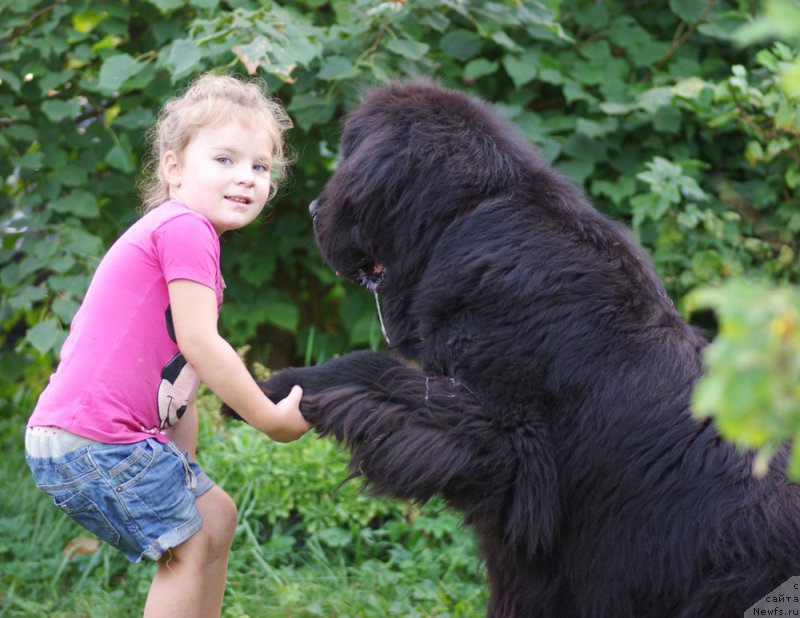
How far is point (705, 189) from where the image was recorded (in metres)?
4.61

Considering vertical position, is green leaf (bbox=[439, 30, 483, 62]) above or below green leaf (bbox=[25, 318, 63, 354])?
above

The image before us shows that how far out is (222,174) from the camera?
2531 millimetres

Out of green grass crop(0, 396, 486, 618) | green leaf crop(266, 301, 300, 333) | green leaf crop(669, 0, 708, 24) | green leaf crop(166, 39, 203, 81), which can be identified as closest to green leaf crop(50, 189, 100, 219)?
green leaf crop(166, 39, 203, 81)

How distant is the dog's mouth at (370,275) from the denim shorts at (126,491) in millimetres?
738

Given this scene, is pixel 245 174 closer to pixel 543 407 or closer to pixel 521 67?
pixel 543 407

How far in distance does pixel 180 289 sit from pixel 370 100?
85 cm

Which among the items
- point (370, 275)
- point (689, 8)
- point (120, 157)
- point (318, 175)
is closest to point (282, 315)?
point (318, 175)

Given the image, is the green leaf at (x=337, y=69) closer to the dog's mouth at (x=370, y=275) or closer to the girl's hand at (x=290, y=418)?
the dog's mouth at (x=370, y=275)

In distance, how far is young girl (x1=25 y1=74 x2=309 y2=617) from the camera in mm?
2348

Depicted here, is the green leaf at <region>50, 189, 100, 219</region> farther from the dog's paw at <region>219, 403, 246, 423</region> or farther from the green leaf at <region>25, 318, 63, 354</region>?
the dog's paw at <region>219, 403, 246, 423</region>

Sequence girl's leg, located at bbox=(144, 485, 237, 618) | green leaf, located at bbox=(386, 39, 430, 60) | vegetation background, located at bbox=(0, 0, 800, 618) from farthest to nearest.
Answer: green leaf, located at bbox=(386, 39, 430, 60) → vegetation background, located at bbox=(0, 0, 800, 618) → girl's leg, located at bbox=(144, 485, 237, 618)

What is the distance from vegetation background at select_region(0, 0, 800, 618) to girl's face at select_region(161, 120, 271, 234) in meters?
0.95

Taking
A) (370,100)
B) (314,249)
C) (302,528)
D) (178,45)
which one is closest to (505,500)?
(370,100)

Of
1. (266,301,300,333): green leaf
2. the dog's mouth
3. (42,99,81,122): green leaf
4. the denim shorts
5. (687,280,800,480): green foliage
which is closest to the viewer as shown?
(687,280,800,480): green foliage
